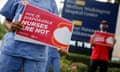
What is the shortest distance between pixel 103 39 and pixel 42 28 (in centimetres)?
929

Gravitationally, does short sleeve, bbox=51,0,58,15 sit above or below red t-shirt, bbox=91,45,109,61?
above

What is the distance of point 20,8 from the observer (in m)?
4.57

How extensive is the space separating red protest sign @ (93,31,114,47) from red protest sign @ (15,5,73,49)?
857 centimetres

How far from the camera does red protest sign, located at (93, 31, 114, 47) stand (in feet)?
44.3

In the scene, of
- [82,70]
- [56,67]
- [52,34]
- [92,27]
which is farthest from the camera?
[92,27]

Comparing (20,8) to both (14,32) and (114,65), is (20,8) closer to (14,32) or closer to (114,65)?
(14,32)

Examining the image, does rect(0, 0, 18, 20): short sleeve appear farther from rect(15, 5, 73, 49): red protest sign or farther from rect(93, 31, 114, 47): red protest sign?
rect(93, 31, 114, 47): red protest sign


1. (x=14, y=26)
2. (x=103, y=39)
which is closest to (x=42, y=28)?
(x=14, y=26)

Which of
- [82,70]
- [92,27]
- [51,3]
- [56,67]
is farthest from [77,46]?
[51,3]

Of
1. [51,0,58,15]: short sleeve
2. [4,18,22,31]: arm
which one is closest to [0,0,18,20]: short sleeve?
[4,18,22,31]: arm

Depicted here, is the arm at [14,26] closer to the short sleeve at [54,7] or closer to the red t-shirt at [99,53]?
the short sleeve at [54,7]

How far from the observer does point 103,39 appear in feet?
45.3

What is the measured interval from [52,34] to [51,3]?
0.31 meters

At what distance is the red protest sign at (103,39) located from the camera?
44.3ft
